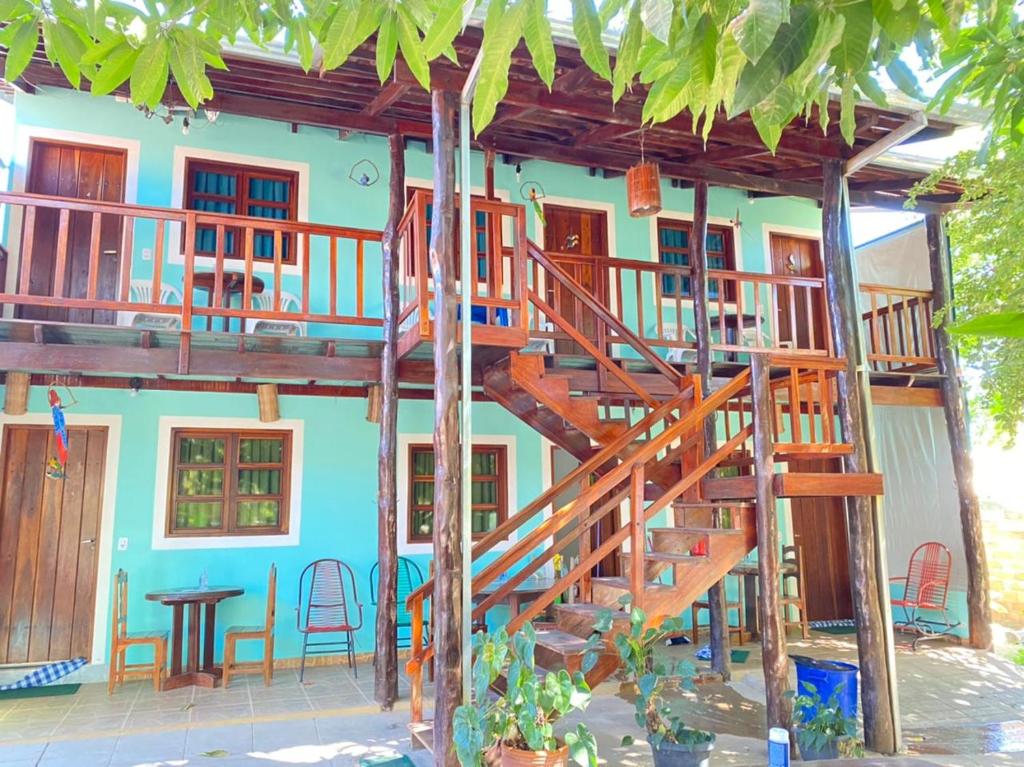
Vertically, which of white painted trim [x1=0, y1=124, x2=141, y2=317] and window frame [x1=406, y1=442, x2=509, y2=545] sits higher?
white painted trim [x1=0, y1=124, x2=141, y2=317]

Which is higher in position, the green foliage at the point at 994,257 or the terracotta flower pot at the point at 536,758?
the green foliage at the point at 994,257

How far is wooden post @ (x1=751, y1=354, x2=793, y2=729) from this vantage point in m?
4.97

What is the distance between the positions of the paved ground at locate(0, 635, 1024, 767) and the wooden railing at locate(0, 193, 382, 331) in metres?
3.04

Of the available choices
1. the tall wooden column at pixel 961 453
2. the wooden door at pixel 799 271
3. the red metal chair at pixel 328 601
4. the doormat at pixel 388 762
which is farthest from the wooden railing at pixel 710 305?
the doormat at pixel 388 762

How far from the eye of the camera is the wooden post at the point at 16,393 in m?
6.68

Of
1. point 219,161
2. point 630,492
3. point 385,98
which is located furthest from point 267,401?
point 630,492

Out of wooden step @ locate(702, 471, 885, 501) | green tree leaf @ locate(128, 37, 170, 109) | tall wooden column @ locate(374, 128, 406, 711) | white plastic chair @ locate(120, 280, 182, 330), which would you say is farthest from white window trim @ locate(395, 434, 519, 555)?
green tree leaf @ locate(128, 37, 170, 109)

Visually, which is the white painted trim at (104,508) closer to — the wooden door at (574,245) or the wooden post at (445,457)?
the wooden post at (445,457)

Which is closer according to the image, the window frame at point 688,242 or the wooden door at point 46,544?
the wooden door at point 46,544

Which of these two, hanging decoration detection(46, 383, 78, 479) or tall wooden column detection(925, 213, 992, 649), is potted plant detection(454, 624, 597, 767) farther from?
tall wooden column detection(925, 213, 992, 649)

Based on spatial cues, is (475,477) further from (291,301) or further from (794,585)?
(794,585)

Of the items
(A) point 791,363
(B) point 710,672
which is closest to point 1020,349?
(A) point 791,363

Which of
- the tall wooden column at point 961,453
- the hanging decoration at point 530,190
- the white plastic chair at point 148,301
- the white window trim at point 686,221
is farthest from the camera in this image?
the white window trim at point 686,221

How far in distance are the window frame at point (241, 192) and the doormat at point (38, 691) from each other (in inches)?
168
